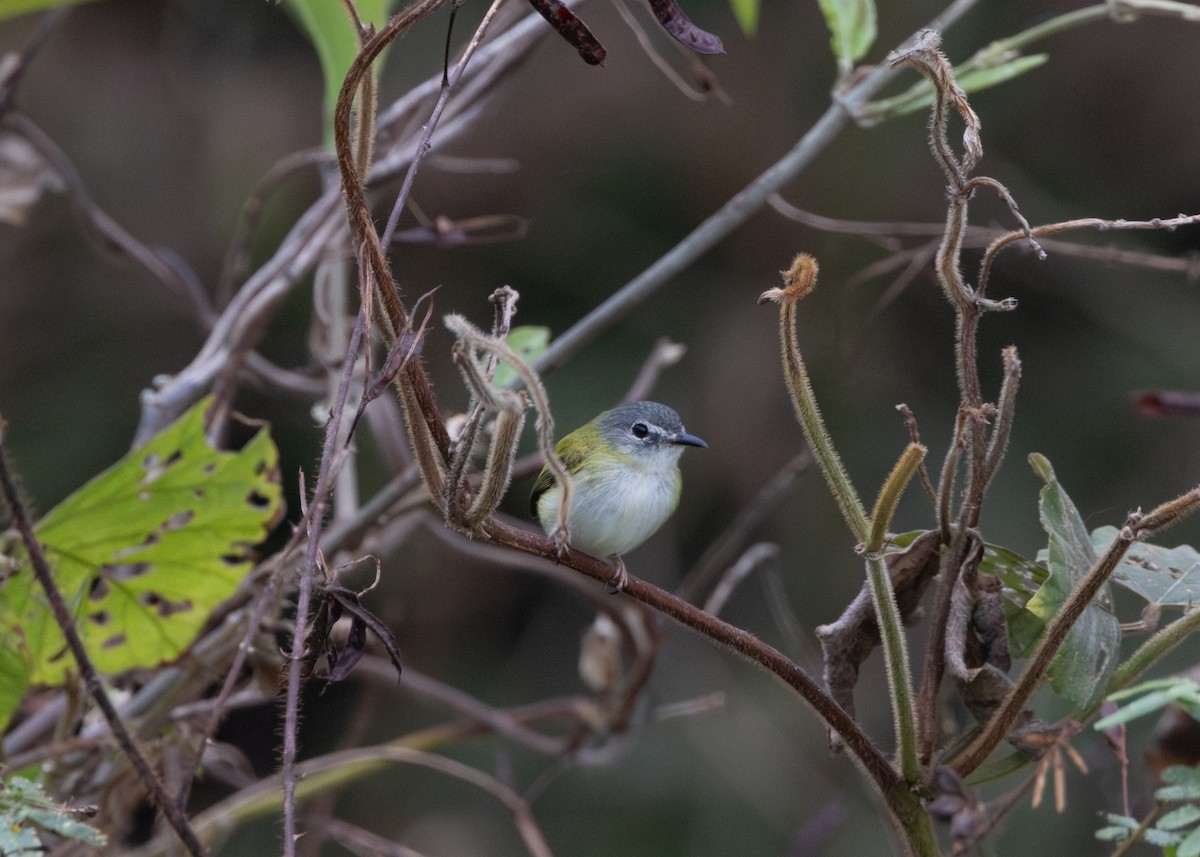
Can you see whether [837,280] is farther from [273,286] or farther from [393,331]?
[393,331]

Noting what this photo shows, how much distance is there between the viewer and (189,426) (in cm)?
203

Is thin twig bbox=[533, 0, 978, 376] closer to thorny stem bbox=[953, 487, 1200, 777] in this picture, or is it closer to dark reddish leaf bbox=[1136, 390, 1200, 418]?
dark reddish leaf bbox=[1136, 390, 1200, 418]

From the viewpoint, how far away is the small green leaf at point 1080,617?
1.32 meters

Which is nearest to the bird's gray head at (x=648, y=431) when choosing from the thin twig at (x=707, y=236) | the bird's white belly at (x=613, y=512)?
the bird's white belly at (x=613, y=512)

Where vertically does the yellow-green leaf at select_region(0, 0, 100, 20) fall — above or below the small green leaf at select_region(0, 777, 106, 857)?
above

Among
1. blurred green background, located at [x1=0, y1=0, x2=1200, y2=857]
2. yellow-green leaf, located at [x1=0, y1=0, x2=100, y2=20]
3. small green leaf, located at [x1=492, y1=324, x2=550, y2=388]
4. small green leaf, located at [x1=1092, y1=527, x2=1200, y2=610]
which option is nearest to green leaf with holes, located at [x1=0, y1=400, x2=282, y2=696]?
small green leaf, located at [x1=492, y1=324, x2=550, y2=388]

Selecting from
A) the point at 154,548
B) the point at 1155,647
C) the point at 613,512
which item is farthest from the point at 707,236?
the point at 154,548

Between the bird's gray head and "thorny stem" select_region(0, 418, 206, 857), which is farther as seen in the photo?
the bird's gray head

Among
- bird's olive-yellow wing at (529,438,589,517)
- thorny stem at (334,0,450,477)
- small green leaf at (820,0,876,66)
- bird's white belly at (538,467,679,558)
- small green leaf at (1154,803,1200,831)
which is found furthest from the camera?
bird's olive-yellow wing at (529,438,589,517)

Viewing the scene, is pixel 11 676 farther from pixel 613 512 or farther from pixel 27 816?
pixel 613 512

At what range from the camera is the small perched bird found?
244 centimetres

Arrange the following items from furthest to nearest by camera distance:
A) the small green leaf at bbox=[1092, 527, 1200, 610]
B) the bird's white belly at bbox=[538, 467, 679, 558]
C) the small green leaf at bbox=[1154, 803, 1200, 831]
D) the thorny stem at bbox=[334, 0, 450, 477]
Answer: the bird's white belly at bbox=[538, 467, 679, 558] < the small green leaf at bbox=[1092, 527, 1200, 610] < the small green leaf at bbox=[1154, 803, 1200, 831] < the thorny stem at bbox=[334, 0, 450, 477]

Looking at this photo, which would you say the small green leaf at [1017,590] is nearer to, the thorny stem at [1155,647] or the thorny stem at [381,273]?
the thorny stem at [1155,647]

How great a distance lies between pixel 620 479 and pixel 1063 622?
137 cm
